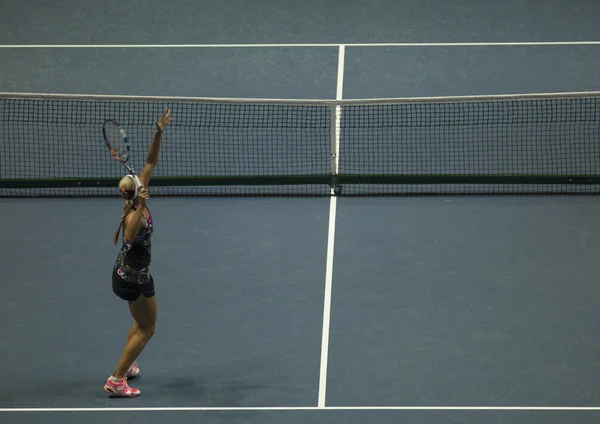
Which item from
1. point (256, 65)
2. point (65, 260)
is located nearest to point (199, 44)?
point (256, 65)

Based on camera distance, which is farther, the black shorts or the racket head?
the racket head

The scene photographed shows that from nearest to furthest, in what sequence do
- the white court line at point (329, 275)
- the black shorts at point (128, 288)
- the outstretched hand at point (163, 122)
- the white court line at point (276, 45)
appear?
1. the black shorts at point (128, 288)
2. the outstretched hand at point (163, 122)
3. the white court line at point (329, 275)
4. the white court line at point (276, 45)

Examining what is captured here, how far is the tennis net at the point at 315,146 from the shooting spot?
13.9 m

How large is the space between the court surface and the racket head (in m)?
0.80

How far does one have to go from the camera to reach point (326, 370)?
10.7 m

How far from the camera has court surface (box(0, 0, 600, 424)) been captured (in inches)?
406

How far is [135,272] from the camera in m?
9.91

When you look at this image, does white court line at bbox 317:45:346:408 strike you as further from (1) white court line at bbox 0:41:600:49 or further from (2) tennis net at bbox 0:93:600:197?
(1) white court line at bbox 0:41:600:49

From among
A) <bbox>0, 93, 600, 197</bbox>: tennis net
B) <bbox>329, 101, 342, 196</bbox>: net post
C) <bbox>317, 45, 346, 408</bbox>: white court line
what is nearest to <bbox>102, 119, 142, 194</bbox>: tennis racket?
<bbox>0, 93, 600, 197</bbox>: tennis net

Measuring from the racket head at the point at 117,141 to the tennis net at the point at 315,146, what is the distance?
457mm

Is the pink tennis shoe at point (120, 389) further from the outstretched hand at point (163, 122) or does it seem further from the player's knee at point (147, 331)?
the outstretched hand at point (163, 122)

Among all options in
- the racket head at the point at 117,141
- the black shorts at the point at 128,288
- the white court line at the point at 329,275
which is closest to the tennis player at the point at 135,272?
the black shorts at the point at 128,288

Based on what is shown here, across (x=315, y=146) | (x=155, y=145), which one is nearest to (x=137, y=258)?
(x=155, y=145)

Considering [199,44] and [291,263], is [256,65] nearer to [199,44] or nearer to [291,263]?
[199,44]
